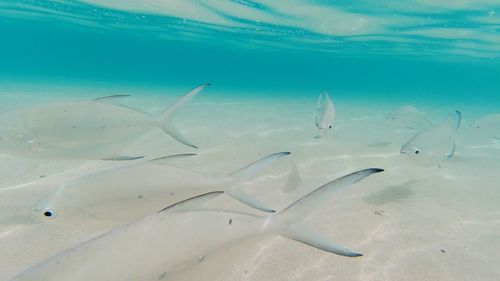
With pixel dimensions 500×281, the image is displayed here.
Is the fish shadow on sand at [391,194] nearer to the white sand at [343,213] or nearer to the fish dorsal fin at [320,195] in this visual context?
the white sand at [343,213]

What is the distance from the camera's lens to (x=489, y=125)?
6.76 meters

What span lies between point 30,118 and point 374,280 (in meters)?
3.38

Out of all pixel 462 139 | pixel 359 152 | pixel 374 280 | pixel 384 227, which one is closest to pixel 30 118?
pixel 374 280

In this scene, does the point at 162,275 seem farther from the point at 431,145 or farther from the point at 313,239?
the point at 431,145

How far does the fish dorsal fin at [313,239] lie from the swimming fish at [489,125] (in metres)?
7.00

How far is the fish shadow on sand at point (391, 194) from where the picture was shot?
4469 mm

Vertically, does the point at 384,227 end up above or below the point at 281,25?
below

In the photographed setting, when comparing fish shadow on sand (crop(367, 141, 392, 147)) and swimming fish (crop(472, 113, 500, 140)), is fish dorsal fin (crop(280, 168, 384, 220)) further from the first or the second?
fish shadow on sand (crop(367, 141, 392, 147))

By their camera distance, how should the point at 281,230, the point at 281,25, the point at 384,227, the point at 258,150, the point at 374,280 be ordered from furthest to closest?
1. the point at 281,25
2. the point at 258,150
3. the point at 384,227
4. the point at 374,280
5. the point at 281,230

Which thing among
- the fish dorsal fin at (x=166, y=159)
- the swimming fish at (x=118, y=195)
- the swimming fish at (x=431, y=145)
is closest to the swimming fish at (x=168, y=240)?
the swimming fish at (x=118, y=195)

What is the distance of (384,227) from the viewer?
12.1 ft

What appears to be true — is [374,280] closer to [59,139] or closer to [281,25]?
[59,139]

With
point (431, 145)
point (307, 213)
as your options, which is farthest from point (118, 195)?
point (431, 145)

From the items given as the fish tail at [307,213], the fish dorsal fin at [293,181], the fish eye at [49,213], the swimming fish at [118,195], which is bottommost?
the fish dorsal fin at [293,181]
